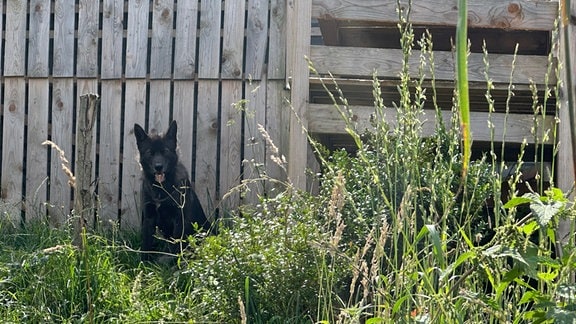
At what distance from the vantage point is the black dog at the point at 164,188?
23.1ft

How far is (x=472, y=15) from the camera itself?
593cm

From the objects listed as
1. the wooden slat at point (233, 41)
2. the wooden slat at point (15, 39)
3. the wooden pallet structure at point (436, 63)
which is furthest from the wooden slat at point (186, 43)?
the wooden pallet structure at point (436, 63)

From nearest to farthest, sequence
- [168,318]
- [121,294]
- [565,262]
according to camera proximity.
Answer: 1. [565,262]
2. [168,318]
3. [121,294]

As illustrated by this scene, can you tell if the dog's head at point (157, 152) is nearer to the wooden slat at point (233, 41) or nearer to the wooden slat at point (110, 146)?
the wooden slat at point (110, 146)

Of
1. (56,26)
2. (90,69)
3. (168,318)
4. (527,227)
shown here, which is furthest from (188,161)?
(527,227)

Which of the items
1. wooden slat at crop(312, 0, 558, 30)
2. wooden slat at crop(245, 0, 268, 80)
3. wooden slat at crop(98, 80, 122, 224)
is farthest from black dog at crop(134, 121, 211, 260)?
wooden slat at crop(312, 0, 558, 30)

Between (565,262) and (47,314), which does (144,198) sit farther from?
(565,262)

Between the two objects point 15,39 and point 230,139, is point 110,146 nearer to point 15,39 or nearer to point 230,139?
point 230,139

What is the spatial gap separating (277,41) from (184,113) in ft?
3.38

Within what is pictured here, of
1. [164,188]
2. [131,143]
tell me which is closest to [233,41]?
[131,143]

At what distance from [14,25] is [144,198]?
6.77 ft

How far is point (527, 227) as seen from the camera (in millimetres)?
2020

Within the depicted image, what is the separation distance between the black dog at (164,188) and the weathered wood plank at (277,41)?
98 centimetres

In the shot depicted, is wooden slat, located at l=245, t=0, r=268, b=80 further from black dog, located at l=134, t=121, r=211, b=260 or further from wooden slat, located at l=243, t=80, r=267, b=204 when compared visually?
black dog, located at l=134, t=121, r=211, b=260
